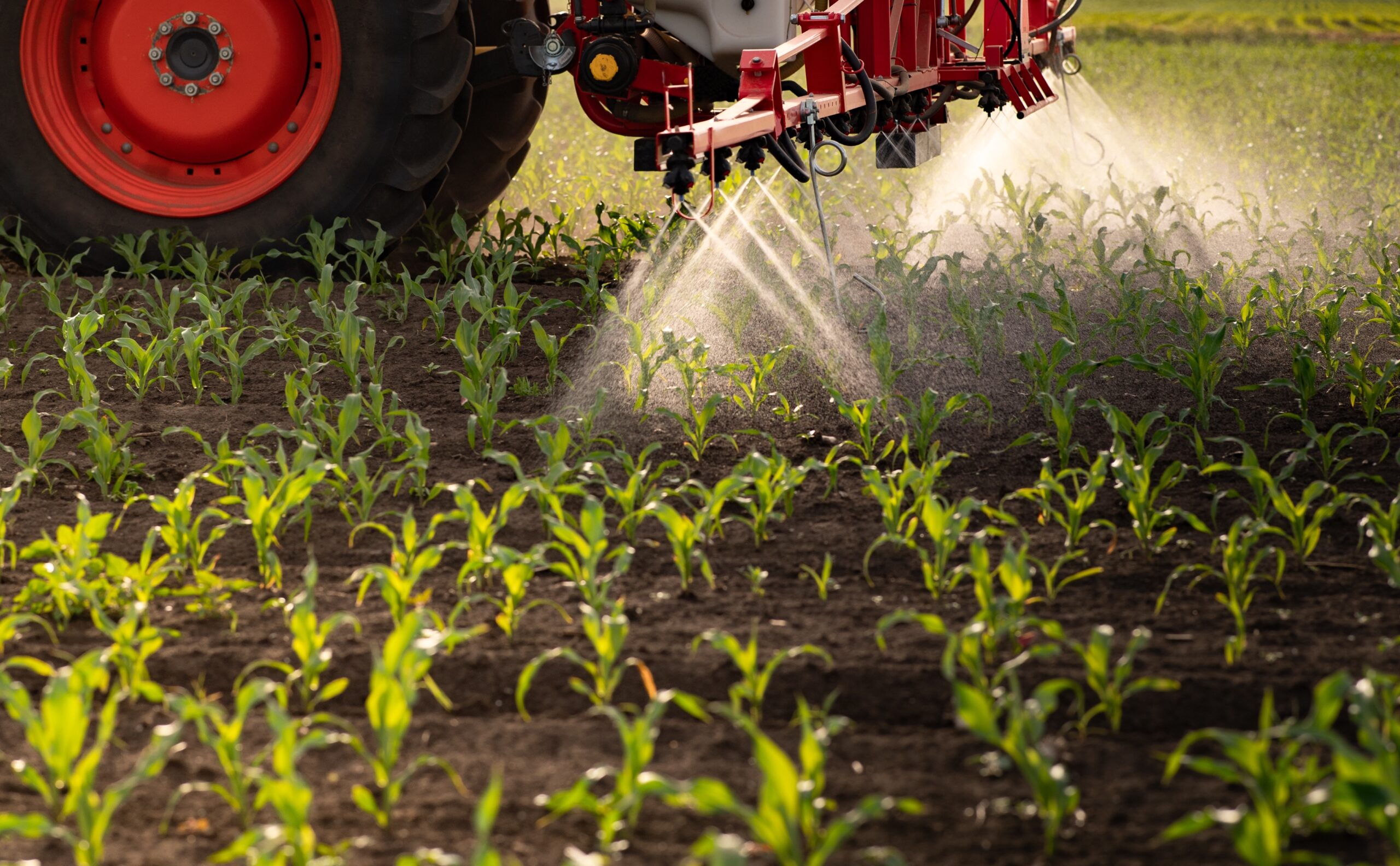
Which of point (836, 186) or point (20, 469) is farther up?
point (836, 186)

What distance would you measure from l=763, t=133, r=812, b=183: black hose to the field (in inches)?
14.2

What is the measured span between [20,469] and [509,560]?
4.85ft

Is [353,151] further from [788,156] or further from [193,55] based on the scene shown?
[788,156]

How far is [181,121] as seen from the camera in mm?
4613

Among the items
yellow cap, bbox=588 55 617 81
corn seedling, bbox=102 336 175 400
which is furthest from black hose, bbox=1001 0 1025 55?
corn seedling, bbox=102 336 175 400

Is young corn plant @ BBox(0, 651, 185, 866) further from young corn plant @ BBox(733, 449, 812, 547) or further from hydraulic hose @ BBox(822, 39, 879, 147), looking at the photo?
hydraulic hose @ BBox(822, 39, 879, 147)

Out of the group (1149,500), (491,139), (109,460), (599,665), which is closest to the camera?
(599,665)

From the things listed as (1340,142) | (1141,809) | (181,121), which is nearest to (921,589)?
(1141,809)

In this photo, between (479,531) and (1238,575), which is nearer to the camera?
(1238,575)

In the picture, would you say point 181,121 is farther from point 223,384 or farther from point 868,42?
point 868,42

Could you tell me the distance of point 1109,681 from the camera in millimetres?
2057

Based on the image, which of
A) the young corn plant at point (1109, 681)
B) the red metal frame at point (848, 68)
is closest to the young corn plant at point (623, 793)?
the young corn plant at point (1109, 681)

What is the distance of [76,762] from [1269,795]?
1553mm

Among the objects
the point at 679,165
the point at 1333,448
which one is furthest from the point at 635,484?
the point at 1333,448
